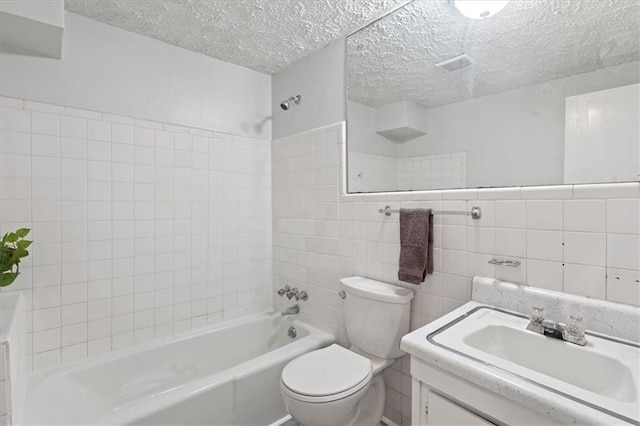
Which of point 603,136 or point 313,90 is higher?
point 313,90

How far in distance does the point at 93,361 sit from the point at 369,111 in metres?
2.19

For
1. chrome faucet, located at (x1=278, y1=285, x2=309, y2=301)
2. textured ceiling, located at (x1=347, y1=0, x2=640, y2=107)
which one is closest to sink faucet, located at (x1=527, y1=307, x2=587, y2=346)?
textured ceiling, located at (x1=347, y1=0, x2=640, y2=107)

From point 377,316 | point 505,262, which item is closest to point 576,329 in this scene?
point 505,262

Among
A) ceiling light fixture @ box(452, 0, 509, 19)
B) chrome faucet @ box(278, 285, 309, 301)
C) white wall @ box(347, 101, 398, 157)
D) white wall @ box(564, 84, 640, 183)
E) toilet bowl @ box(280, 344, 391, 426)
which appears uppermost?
ceiling light fixture @ box(452, 0, 509, 19)

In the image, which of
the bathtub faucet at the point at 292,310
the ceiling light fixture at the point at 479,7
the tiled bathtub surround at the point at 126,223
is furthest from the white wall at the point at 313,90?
the bathtub faucet at the point at 292,310

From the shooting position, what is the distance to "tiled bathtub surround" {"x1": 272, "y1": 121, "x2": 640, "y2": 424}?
1076mm

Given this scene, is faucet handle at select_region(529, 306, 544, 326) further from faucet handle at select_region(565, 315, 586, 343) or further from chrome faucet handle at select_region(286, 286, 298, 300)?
chrome faucet handle at select_region(286, 286, 298, 300)

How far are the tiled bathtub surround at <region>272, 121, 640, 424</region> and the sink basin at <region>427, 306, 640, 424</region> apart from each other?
222 mm

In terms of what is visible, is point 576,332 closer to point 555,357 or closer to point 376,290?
point 555,357

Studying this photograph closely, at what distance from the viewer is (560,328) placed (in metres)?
1.01

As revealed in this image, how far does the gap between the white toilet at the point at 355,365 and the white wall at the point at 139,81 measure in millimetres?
1532

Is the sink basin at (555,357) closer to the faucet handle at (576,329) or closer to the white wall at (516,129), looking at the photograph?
the faucet handle at (576,329)

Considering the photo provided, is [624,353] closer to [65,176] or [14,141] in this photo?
[65,176]

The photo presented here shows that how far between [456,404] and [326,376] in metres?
0.67
